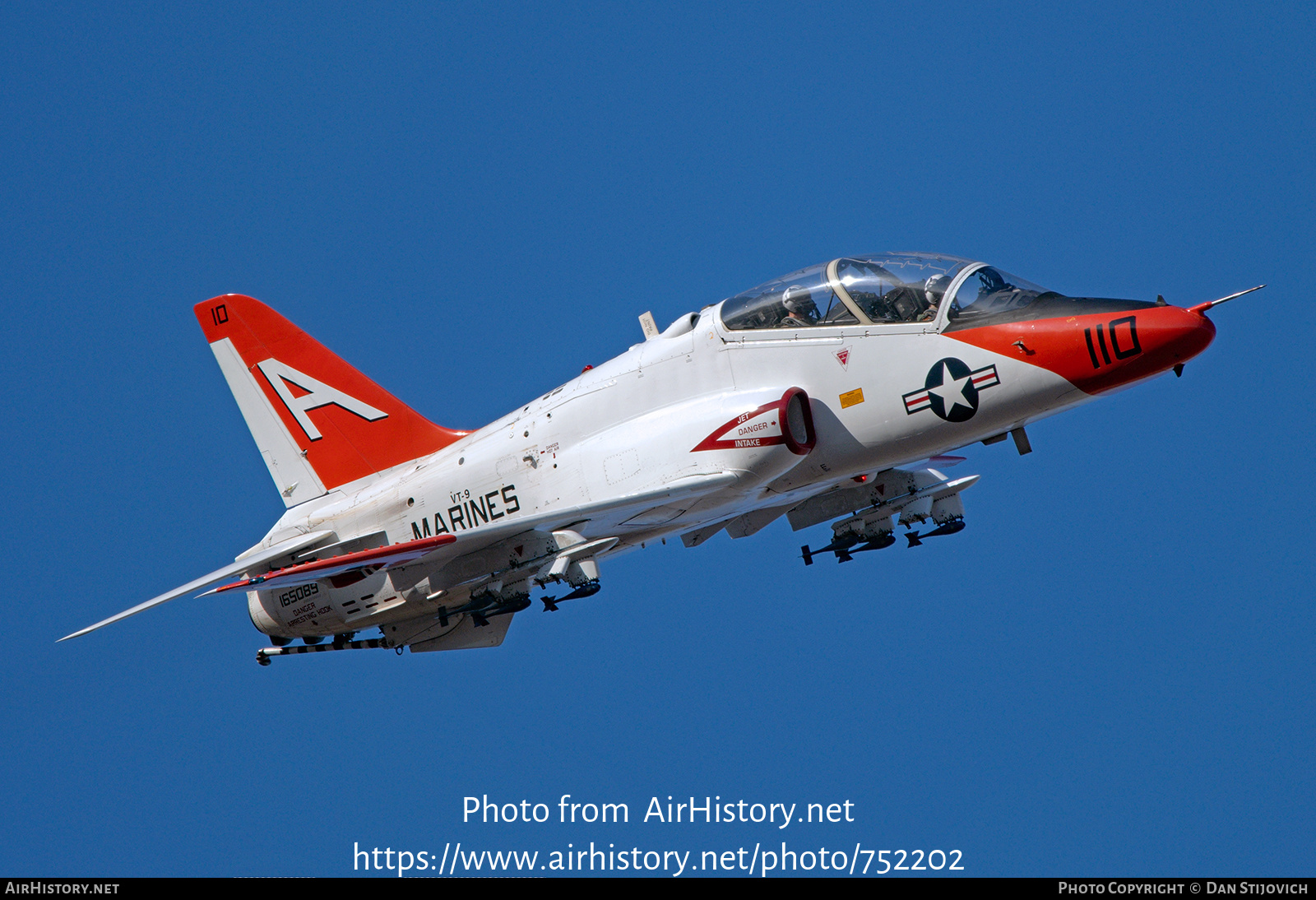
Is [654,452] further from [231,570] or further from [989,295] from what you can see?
[231,570]

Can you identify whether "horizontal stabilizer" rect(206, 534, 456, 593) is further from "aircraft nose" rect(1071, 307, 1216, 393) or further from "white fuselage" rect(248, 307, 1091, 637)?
"aircraft nose" rect(1071, 307, 1216, 393)

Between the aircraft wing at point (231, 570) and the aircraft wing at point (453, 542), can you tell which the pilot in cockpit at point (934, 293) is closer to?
the aircraft wing at point (453, 542)

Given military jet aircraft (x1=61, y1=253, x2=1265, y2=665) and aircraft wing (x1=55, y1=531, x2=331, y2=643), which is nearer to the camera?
military jet aircraft (x1=61, y1=253, x2=1265, y2=665)

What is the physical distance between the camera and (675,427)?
49.6 ft

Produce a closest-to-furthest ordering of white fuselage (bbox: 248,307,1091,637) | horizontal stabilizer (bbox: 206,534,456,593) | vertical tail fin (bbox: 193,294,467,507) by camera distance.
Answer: white fuselage (bbox: 248,307,1091,637), horizontal stabilizer (bbox: 206,534,456,593), vertical tail fin (bbox: 193,294,467,507)

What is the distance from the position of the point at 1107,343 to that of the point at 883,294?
2350 mm

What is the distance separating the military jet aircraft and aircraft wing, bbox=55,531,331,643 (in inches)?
1.7

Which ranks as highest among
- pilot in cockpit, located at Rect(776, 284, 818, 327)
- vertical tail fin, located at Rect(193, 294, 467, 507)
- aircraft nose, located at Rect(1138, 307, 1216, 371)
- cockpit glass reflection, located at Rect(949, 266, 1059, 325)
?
vertical tail fin, located at Rect(193, 294, 467, 507)

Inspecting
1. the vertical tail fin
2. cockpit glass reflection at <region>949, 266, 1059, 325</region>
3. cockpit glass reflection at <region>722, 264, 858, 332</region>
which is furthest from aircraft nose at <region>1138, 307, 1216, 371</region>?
the vertical tail fin

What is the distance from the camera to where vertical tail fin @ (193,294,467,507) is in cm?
1845

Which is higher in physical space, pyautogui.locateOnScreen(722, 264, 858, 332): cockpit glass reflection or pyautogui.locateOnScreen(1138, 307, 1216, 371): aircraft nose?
pyautogui.locateOnScreen(722, 264, 858, 332): cockpit glass reflection
